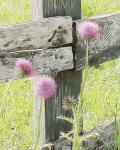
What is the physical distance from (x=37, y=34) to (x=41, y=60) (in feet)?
0.51

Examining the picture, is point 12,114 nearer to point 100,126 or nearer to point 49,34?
point 100,126

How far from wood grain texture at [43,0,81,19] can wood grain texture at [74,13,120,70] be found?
82 millimetres

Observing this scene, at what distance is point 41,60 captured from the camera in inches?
135

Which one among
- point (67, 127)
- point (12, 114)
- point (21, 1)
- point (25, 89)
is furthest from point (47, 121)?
point (21, 1)

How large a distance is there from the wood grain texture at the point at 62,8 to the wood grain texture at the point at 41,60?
0.23m

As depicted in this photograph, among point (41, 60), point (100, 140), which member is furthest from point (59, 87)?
point (100, 140)

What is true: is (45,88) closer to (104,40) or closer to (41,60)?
(41,60)

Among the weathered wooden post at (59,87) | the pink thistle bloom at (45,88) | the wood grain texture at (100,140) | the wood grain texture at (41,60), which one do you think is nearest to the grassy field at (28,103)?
the wood grain texture at (100,140)

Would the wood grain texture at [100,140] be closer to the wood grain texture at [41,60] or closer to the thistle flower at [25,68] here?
the wood grain texture at [41,60]

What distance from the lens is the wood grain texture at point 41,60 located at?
126 inches

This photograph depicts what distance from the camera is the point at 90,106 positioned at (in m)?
4.74

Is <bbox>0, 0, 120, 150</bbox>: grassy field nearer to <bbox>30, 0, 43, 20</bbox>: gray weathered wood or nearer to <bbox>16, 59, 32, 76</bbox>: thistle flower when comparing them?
<bbox>30, 0, 43, 20</bbox>: gray weathered wood

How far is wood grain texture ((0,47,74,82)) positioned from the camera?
3.20 metres

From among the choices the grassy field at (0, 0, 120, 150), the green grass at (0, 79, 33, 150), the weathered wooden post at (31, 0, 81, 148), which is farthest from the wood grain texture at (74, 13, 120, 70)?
the green grass at (0, 79, 33, 150)
